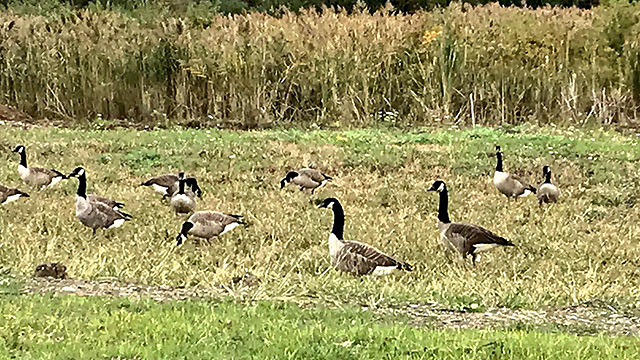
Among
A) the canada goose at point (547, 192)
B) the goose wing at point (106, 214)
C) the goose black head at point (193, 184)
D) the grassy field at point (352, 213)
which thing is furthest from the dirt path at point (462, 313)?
the canada goose at point (547, 192)

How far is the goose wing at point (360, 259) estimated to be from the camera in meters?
9.30

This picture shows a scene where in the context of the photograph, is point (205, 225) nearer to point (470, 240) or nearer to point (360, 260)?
point (360, 260)

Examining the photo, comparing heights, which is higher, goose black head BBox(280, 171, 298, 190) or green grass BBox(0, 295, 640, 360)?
green grass BBox(0, 295, 640, 360)

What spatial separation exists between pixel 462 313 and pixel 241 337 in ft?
7.34

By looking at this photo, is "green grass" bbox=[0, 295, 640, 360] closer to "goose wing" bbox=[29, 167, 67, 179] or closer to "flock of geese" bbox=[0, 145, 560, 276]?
"flock of geese" bbox=[0, 145, 560, 276]

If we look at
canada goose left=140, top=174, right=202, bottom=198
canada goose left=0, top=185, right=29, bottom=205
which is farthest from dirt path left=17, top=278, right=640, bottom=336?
canada goose left=140, top=174, right=202, bottom=198

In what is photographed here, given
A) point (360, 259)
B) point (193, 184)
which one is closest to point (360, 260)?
point (360, 259)

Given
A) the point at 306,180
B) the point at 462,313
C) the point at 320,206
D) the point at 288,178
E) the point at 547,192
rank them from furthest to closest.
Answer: the point at 288,178
the point at 306,180
the point at 547,192
the point at 320,206
the point at 462,313

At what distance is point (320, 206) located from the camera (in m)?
11.0

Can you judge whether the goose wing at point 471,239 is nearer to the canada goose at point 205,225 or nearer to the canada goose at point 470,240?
the canada goose at point 470,240

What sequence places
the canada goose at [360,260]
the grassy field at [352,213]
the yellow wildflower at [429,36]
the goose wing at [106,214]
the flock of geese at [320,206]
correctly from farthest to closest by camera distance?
the yellow wildflower at [429,36] → the goose wing at [106,214] → the flock of geese at [320,206] → the canada goose at [360,260] → the grassy field at [352,213]

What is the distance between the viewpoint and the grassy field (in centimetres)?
903

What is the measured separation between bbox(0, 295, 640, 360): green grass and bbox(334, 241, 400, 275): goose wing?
1.67m

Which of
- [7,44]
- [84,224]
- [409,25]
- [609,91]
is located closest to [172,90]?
[7,44]
